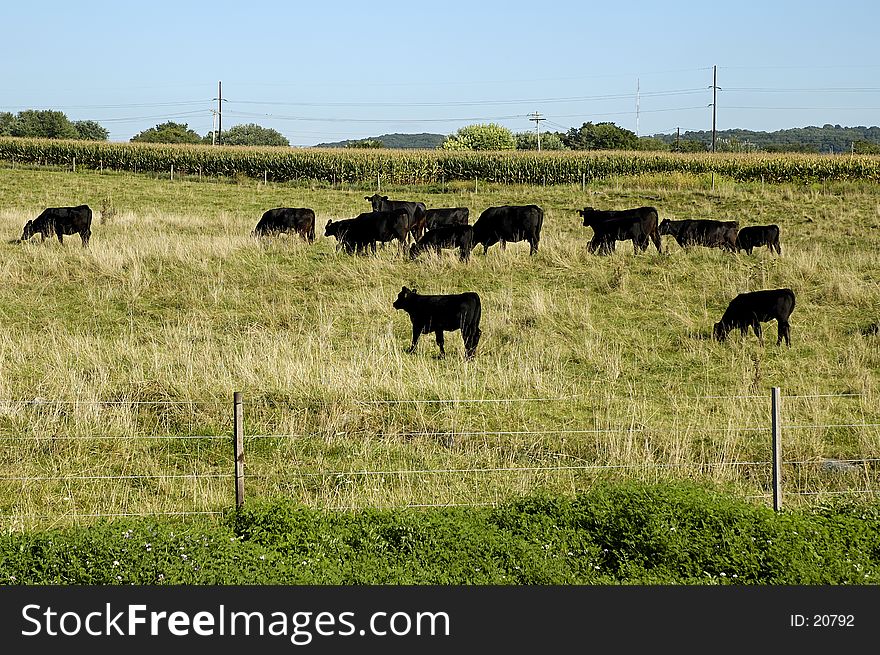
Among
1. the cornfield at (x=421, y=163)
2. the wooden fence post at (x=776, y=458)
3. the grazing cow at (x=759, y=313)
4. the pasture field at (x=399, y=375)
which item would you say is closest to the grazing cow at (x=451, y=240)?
the pasture field at (x=399, y=375)

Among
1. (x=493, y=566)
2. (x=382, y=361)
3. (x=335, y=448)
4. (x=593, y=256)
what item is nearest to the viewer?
(x=493, y=566)

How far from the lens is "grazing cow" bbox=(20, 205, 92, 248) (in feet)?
82.4

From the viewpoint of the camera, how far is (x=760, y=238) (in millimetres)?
24234

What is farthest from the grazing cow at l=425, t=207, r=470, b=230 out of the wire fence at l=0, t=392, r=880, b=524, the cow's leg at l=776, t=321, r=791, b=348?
the wire fence at l=0, t=392, r=880, b=524

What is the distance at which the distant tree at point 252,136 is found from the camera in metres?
123

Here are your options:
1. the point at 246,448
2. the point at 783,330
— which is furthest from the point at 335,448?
the point at 783,330

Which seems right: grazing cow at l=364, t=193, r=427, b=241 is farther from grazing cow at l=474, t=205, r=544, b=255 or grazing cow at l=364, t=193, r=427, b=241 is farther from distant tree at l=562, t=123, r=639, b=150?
distant tree at l=562, t=123, r=639, b=150

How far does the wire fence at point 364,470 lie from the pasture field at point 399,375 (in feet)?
0.12

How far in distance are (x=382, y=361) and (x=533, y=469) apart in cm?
429

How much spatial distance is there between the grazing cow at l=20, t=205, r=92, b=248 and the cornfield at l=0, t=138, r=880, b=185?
24762mm

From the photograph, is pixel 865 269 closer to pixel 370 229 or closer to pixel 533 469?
pixel 370 229

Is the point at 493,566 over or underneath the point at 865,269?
underneath

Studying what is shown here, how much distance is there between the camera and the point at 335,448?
1035 cm

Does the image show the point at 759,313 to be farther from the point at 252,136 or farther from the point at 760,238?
the point at 252,136
